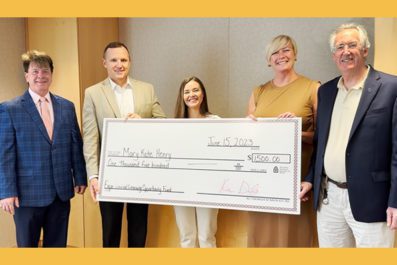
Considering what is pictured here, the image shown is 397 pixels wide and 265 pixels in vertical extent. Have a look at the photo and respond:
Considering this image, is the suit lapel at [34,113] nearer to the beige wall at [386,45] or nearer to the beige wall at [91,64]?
the beige wall at [91,64]

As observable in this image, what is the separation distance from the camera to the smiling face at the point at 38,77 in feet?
6.82

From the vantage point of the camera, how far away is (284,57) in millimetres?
2096

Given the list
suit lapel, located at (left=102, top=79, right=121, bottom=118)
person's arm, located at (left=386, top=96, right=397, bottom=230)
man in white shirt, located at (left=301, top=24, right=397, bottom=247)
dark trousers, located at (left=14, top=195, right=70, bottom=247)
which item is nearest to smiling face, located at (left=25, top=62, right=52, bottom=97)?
suit lapel, located at (left=102, top=79, right=121, bottom=118)

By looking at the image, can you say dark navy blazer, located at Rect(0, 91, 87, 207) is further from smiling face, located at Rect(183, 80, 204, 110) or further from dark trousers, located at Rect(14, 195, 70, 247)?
smiling face, located at Rect(183, 80, 204, 110)

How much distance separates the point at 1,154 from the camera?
6.55 ft

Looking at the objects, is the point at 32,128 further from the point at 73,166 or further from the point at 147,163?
the point at 147,163

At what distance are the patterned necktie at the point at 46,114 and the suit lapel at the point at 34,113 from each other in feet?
0.13

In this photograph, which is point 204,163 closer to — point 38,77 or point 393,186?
point 393,186

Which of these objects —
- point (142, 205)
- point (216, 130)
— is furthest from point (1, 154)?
point (216, 130)

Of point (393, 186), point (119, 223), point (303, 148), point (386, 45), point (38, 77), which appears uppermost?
point (386, 45)

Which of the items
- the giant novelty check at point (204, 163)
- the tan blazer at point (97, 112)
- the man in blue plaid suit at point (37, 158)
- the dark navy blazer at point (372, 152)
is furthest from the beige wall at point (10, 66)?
the dark navy blazer at point (372, 152)

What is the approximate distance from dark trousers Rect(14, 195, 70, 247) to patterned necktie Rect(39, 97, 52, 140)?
1.42 feet

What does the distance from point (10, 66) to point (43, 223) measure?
1.41 meters

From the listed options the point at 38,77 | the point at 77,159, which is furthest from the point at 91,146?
the point at 38,77
